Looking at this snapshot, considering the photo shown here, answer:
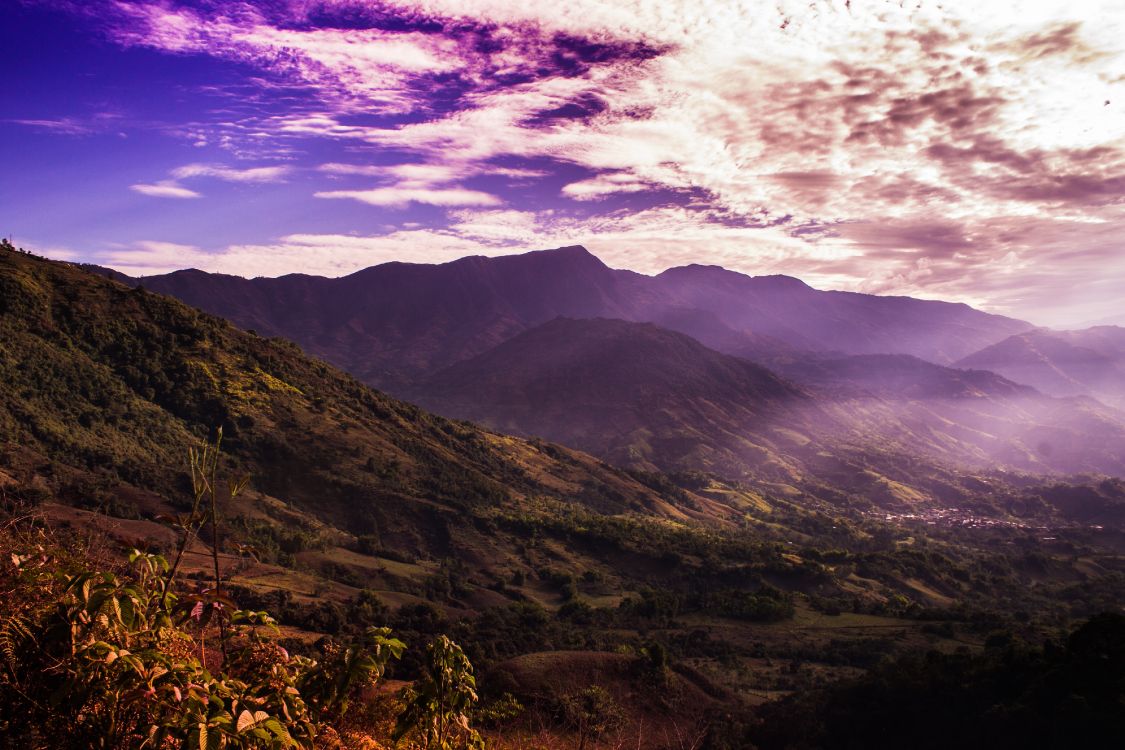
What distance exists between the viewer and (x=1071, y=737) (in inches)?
1332

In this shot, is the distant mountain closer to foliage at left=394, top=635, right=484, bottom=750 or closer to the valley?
the valley

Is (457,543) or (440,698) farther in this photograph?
(457,543)

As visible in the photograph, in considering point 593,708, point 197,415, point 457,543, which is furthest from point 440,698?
point 197,415

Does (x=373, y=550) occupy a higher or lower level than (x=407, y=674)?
lower

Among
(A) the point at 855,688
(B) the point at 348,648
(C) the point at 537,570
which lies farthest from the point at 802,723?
(C) the point at 537,570

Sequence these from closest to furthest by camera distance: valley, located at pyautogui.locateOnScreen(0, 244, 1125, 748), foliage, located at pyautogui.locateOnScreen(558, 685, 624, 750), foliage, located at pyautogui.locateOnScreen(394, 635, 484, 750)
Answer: foliage, located at pyautogui.locateOnScreen(394, 635, 484, 750) < foliage, located at pyautogui.locateOnScreen(558, 685, 624, 750) < valley, located at pyautogui.locateOnScreen(0, 244, 1125, 748)

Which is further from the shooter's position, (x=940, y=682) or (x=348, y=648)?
(x=940, y=682)

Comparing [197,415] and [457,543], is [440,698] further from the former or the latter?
[197,415]

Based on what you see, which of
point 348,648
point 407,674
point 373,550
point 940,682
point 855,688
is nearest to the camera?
point 348,648

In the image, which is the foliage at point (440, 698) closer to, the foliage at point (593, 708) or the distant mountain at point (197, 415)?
the foliage at point (593, 708)

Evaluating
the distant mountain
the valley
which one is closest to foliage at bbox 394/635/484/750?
the valley

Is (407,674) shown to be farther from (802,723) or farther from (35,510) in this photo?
(35,510)

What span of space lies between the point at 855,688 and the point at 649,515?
330 ft

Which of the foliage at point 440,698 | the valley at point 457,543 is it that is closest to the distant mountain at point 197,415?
the valley at point 457,543
